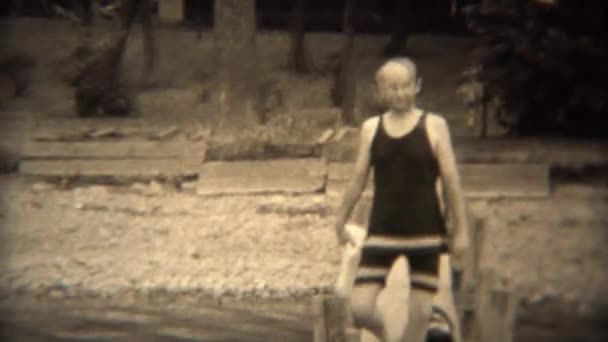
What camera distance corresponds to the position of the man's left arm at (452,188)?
503 centimetres

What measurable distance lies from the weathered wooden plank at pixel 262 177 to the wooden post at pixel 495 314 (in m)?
6.67

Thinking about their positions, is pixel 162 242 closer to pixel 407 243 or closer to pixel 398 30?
pixel 407 243

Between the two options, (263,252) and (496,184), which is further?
(496,184)

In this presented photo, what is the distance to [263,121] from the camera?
46.5 ft

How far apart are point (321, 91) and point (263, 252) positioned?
8.79 meters

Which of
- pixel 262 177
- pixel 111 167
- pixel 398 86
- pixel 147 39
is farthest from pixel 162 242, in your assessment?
pixel 147 39

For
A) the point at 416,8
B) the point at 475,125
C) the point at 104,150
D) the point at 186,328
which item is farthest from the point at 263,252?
the point at 416,8

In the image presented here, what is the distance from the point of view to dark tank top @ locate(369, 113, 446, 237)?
5078 millimetres

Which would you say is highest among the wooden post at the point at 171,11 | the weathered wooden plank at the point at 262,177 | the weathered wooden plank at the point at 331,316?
the weathered wooden plank at the point at 331,316

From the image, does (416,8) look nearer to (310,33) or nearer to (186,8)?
(310,33)

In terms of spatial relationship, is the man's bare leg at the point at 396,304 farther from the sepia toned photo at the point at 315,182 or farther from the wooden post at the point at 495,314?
the wooden post at the point at 495,314

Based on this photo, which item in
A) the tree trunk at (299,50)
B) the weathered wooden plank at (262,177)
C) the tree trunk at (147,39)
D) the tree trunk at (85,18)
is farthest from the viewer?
the tree trunk at (147,39)

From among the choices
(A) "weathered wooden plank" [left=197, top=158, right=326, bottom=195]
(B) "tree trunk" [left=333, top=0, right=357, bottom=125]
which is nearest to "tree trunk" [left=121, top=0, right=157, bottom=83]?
(B) "tree trunk" [left=333, top=0, right=357, bottom=125]

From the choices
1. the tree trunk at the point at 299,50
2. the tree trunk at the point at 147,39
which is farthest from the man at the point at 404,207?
the tree trunk at the point at 299,50
